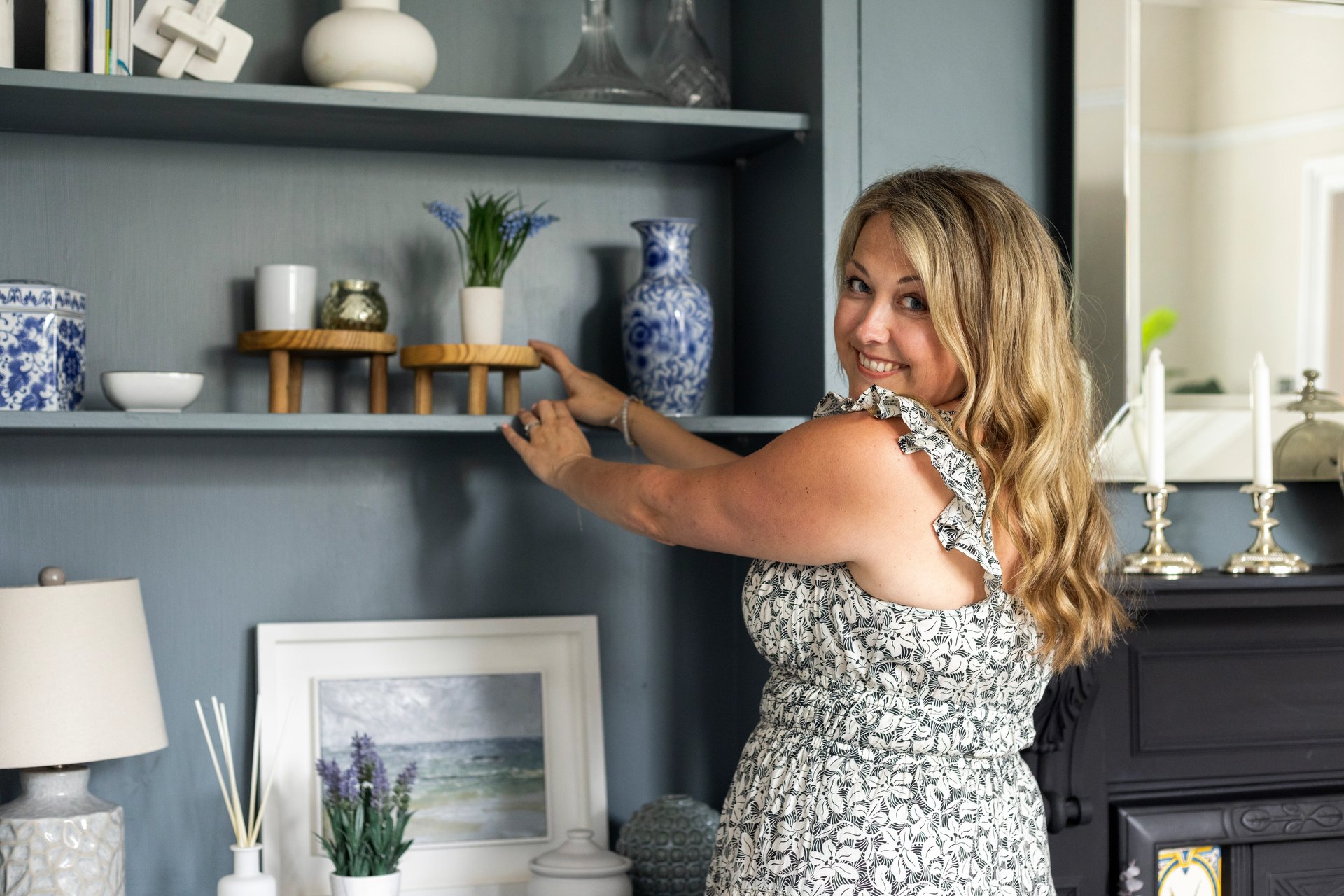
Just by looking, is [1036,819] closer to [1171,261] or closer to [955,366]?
[955,366]

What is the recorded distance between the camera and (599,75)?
6.42 feet

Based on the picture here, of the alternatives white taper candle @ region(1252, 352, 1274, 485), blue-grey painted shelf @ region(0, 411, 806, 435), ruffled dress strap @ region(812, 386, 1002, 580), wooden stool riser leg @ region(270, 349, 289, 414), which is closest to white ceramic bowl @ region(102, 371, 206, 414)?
blue-grey painted shelf @ region(0, 411, 806, 435)

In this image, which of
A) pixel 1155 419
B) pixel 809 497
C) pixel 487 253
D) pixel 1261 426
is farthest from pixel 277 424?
pixel 1261 426

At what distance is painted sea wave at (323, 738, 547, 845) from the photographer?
6.51 feet

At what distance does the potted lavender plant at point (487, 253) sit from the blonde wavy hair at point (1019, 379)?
0.69 m

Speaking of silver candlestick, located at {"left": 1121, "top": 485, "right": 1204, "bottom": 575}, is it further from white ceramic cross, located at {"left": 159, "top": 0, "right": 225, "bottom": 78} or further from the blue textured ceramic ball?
white ceramic cross, located at {"left": 159, "top": 0, "right": 225, "bottom": 78}

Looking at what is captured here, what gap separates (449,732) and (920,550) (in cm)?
97

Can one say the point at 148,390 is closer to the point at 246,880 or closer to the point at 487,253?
the point at 487,253

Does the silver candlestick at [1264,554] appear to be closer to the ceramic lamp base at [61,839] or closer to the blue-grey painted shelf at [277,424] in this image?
the blue-grey painted shelf at [277,424]

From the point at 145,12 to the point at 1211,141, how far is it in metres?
1.61

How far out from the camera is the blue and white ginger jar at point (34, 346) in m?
1.65

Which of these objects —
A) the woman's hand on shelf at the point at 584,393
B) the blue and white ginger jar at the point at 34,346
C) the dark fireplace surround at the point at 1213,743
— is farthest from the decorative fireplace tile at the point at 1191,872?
the blue and white ginger jar at the point at 34,346

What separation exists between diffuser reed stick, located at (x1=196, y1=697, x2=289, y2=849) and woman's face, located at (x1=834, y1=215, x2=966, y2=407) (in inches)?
39.6

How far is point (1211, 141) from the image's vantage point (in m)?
2.06
